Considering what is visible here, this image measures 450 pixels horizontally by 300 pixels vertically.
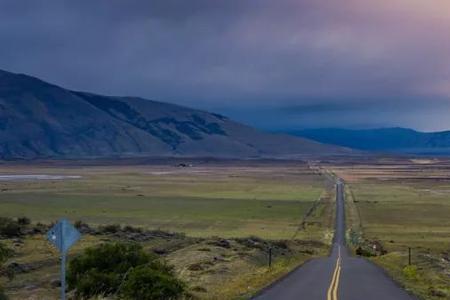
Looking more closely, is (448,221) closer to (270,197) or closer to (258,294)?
(270,197)

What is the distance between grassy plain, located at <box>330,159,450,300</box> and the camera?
32.9m

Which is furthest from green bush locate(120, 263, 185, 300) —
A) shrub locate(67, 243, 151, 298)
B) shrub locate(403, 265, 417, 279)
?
shrub locate(403, 265, 417, 279)

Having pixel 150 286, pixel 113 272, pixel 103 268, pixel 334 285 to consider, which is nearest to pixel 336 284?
pixel 334 285

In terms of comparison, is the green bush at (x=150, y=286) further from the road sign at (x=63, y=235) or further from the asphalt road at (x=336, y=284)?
the road sign at (x=63, y=235)

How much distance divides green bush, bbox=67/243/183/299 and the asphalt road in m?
3.48

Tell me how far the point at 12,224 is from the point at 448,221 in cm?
4806

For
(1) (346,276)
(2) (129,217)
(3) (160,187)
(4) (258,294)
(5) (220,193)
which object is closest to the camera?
(4) (258,294)

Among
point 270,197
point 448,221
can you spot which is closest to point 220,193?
point 270,197

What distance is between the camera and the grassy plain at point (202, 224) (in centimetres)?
3375

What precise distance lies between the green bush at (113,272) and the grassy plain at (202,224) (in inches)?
84.0

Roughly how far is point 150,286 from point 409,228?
179ft

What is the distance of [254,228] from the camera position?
A: 7044 cm

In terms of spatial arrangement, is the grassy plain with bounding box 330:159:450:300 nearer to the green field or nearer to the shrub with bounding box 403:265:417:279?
the shrub with bounding box 403:265:417:279

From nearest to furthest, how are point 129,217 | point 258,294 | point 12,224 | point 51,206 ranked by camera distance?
point 258,294
point 12,224
point 129,217
point 51,206
